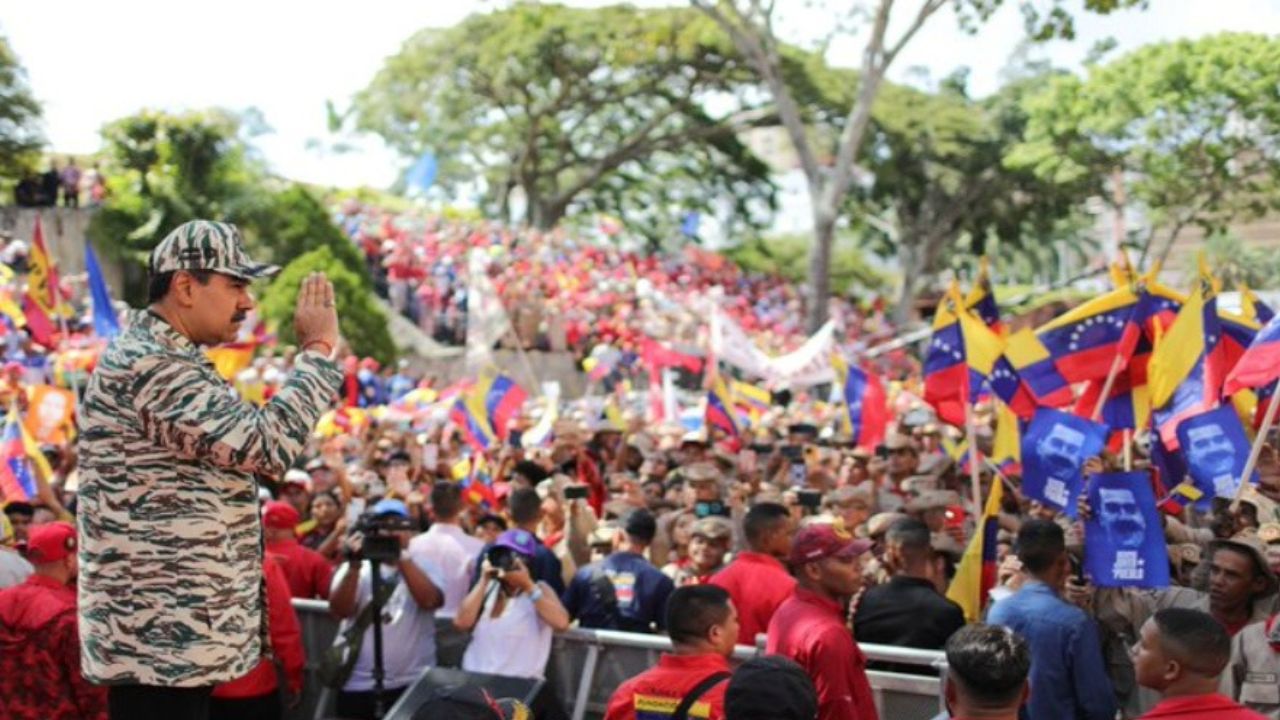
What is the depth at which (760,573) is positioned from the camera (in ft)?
22.0

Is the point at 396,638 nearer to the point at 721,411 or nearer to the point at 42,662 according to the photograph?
the point at 42,662

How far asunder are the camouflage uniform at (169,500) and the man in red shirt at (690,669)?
144 cm

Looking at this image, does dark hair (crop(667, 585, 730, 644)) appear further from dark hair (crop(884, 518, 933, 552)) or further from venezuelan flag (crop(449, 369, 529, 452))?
venezuelan flag (crop(449, 369, 529, 452))

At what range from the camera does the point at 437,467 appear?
13.6 metres

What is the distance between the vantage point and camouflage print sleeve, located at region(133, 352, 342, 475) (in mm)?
3348

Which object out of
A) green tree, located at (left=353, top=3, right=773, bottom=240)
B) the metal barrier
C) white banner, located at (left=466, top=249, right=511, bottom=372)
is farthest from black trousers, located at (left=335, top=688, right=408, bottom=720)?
green tree, located at (left=353, top=3, right=773, bottom=240)

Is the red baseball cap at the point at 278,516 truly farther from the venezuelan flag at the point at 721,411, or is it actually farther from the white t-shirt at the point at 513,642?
the venezuelan flag at the point at 721,411

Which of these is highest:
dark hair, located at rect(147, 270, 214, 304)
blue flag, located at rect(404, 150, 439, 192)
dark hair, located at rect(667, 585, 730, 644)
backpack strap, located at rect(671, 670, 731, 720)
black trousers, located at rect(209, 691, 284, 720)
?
blue flag, located at rect(404, 150, 439, 192)

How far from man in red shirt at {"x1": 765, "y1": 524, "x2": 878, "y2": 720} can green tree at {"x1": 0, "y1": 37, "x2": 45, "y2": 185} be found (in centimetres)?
2410

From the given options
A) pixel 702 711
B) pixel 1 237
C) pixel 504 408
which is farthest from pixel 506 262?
pixel 702 711

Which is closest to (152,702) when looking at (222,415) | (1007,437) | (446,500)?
(222,415)

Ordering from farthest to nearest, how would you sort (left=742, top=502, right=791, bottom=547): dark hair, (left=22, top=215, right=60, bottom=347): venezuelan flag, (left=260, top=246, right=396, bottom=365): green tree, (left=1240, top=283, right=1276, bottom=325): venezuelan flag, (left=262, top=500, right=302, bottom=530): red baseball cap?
(left=260, top=246, right=396, bottom=365): green tree
(left=22, top=215, right=60, bottom=347): venezuelan flag
(left=1240, top=283, right=1276, bottom=325): venezuelan flag
(left=262, top=500, right=302, bottom=530): red baseball cap
(left=742, top=502, right=791, bottom=547): dark hair

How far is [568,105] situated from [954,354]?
36.0 metres

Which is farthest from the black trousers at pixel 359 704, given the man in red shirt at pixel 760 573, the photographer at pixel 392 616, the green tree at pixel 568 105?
the green tree at pixel 568 105
